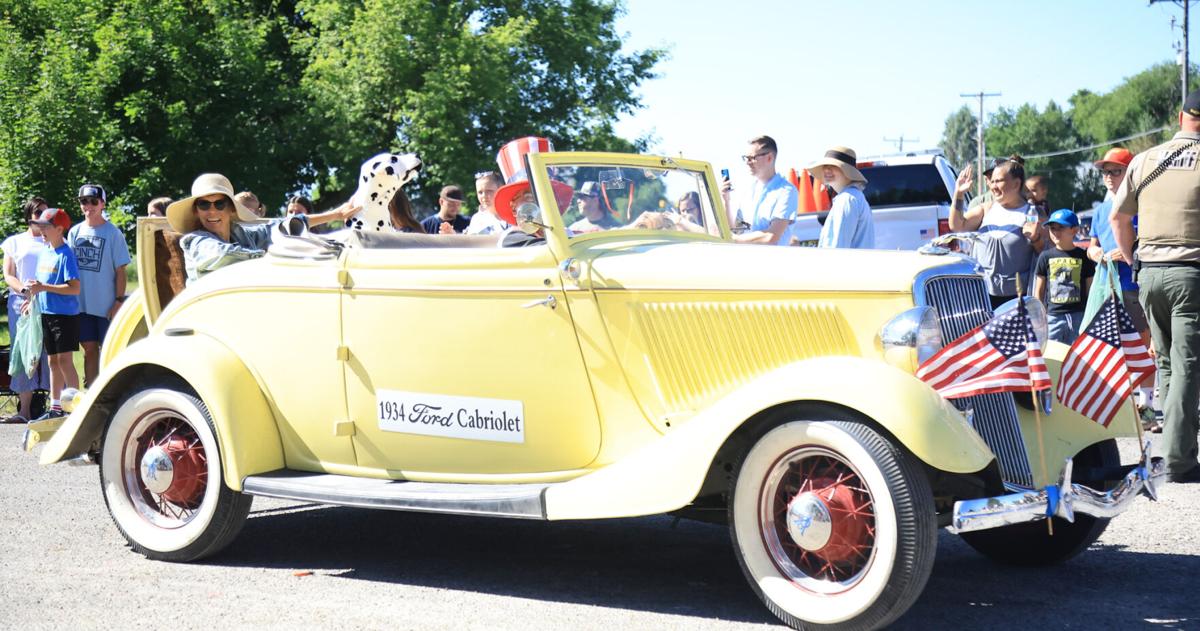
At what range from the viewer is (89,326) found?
374 inches

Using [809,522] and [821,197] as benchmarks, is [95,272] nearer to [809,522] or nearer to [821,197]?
[809,522]

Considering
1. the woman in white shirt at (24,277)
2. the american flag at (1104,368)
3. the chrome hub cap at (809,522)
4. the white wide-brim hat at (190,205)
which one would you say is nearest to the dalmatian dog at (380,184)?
the white wide-brim hat at (190,205)

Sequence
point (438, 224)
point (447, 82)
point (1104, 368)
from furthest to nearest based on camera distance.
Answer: point (447, 82)
point (438, 224)
point (1104, 368)

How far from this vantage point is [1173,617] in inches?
149

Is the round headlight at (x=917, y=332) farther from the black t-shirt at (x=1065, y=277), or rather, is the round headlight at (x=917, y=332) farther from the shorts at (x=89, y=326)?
the shorts at (x=89, y=326)

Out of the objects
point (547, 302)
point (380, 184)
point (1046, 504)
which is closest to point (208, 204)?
point (380, 184)

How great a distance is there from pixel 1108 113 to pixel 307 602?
78245 mm

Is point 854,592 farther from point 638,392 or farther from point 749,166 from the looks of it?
point 749,166

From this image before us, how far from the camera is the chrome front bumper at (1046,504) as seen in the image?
3.45m

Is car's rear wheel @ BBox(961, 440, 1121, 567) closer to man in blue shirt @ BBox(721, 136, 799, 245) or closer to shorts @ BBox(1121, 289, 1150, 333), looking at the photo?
man in blue shirt @ BBox(721, 136, 799, 245)

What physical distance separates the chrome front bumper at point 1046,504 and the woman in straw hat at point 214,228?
3.45 m

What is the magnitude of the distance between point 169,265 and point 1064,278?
5531 millimetres

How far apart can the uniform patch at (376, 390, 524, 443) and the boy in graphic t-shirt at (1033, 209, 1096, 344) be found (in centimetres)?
453

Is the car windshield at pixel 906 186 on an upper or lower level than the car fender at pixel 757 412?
upper
